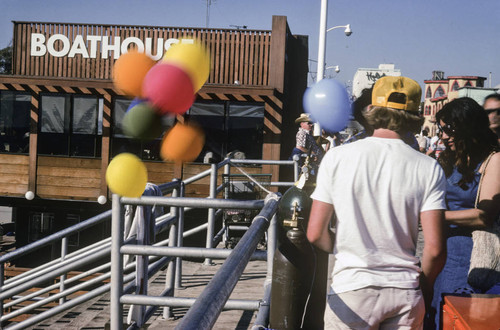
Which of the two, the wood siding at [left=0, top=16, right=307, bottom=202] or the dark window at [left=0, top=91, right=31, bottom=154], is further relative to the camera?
the dark window at [left=0, top=91, right=31, bottom=154]

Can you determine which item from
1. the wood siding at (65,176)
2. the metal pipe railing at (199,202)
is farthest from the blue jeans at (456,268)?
the wood siding at (65,176)

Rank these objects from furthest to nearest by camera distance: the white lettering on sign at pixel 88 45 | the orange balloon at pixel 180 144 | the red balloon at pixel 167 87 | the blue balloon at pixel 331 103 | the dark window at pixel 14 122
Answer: the dark window at pixel 14 122
the white lettering on sign at pixel 88 45
the blue balloon at pixel 331 103
the orange balloon at pixel 180 144
the red balloon at pixel 167 87

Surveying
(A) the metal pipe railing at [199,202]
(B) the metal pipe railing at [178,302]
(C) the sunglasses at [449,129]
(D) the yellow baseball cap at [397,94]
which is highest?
(D) the yellow baseball cap at [397,94]

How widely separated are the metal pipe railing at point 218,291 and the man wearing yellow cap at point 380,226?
0.42 meters

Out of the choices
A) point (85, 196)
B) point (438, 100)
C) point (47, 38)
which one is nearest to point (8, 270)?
point (85, 196)

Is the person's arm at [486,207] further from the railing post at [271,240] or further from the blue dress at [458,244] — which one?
the railing post at [271,240]

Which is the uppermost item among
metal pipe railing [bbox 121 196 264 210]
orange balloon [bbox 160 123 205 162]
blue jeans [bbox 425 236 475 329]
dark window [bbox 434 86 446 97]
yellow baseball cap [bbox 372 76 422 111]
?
dark window [bbox 434 86 446 97]

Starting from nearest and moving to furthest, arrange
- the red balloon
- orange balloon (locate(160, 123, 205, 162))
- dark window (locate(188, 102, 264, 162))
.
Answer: the red balloon, orange balloon (locate(160, 123, 205, 162)), dark window (locate(188, 102, 264, 162))

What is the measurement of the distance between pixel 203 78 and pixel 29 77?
1364 cm

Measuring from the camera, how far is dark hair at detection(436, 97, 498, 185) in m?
2.94

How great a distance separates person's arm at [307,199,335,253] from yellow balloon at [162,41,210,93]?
1448 millimetres

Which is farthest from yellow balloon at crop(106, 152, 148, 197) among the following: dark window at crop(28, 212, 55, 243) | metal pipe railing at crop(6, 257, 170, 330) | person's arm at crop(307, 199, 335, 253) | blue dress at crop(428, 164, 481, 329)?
dark window at crop(28, 212, 55, 243)

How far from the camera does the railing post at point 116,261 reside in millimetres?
3215

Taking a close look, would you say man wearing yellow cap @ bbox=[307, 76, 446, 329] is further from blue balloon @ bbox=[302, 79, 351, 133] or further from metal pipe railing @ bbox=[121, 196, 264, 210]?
blue balloon @ bbox=[302, 79, 351, 133]
